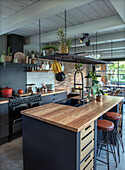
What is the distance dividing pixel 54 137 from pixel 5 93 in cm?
232

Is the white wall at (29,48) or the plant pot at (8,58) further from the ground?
the white wall at (29,48)

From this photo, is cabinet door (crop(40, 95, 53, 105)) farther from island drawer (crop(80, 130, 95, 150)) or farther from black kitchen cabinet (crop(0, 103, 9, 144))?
island drawer (crop(80, 130, 95, 150))

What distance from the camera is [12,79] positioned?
4.17m

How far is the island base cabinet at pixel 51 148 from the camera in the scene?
5.23 ft

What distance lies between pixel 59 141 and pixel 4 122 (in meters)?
2.01

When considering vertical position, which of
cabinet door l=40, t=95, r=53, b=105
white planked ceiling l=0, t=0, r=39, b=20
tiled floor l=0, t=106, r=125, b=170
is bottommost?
tiled floor l=0, t=106, r=125, b=170

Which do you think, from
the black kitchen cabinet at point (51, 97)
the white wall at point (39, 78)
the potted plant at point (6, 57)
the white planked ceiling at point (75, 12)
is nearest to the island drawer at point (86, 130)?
the white planked ceiling at point (75, 12)

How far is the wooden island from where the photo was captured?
1.60 meters

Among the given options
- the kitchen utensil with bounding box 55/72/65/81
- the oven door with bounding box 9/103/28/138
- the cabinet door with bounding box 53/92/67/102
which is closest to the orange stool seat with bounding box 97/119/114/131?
the kitchen utensil with bounding box 55/72/65/81

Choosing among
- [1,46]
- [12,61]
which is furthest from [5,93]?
[1,46]

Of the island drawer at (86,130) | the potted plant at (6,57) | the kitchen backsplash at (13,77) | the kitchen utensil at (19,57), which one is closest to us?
the island drawer at (86,130)

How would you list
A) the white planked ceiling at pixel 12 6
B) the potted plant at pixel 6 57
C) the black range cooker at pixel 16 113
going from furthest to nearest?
the potted plant at pixel 6 57, the black range cooker at pixel 16 113, the white planked ceiling at pixel 12 6

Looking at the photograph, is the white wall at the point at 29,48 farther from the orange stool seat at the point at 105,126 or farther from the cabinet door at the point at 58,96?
the orange stool seat at the point at 105,126

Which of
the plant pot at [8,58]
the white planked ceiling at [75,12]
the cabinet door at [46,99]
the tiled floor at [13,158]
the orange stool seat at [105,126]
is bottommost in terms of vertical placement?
the tiled floor at [13,158]
